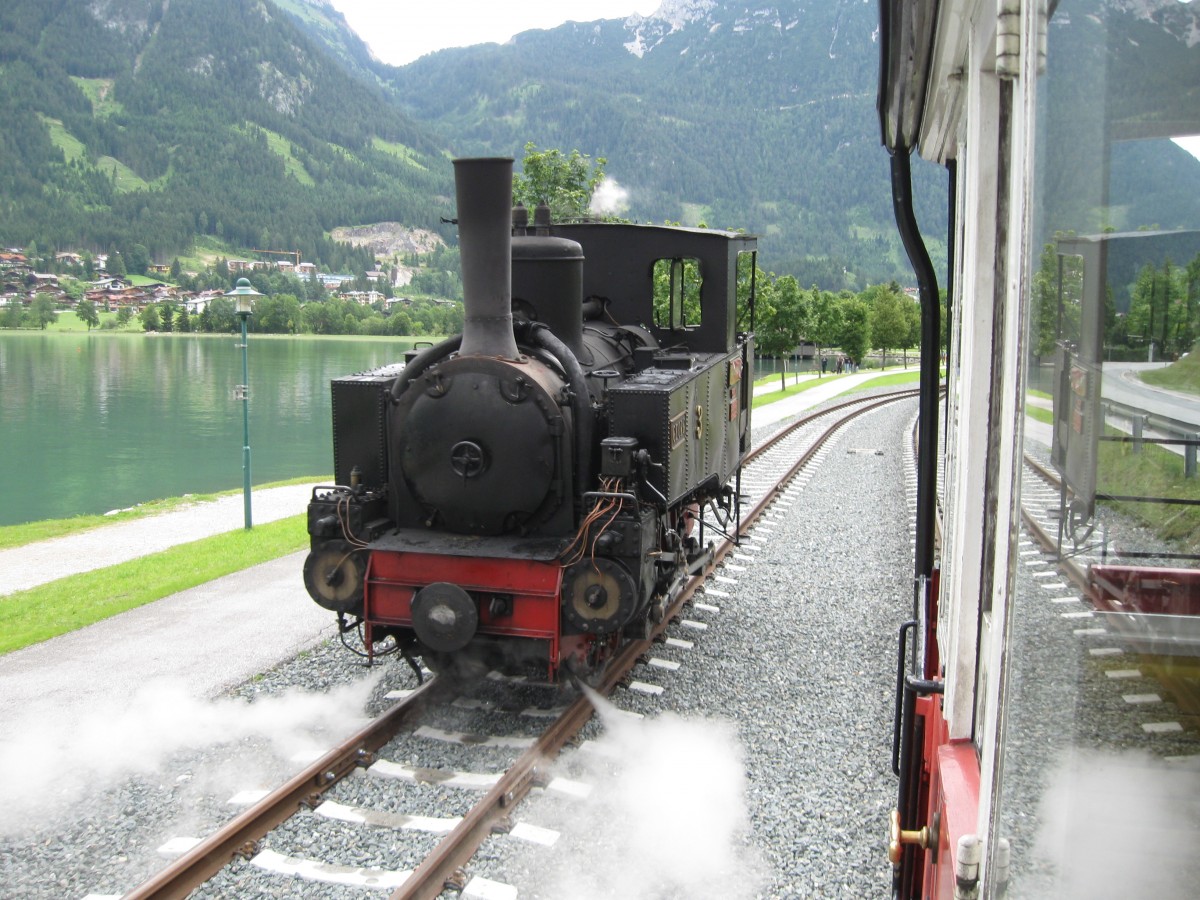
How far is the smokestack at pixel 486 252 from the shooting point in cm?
611

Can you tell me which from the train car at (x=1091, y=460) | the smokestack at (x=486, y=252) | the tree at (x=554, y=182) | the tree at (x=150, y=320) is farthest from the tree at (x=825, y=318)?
the tree at (x=150, y=320)

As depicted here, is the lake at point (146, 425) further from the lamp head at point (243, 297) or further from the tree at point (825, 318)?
the tree at point (825, 318)

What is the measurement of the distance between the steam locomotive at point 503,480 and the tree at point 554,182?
1163 centimetres

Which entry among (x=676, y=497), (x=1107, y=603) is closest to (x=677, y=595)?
(x=676, y=497)

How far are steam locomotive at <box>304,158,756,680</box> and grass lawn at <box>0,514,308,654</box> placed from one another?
3654 millimetres

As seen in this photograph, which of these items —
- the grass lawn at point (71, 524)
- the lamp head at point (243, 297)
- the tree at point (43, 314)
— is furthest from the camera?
the tree at point (43, 314)

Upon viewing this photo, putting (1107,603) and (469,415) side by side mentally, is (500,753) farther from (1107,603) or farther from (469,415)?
(1107,603)

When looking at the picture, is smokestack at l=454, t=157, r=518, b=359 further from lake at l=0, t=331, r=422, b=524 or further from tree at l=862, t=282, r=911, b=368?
tree at l=862, t=282, r=911, b=368

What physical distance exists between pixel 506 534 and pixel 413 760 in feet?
5.17

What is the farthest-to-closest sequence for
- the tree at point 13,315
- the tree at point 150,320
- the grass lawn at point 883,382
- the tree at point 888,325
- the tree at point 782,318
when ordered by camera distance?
the tree at point 13,315, the tree at point 150,320, the tree at point 888,325, the grass lawn at point 883,382, the tree at point 782,318

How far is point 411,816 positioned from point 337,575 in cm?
189

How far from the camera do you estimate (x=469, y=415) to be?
21.0ft

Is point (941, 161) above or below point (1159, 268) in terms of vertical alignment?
above

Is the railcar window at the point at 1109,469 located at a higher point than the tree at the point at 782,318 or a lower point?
lower
